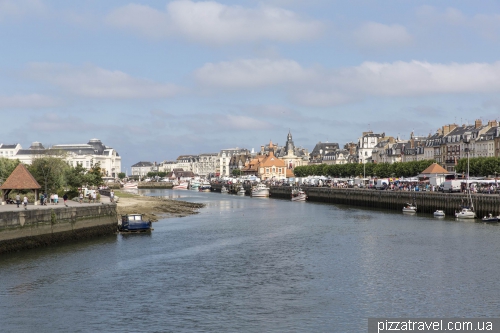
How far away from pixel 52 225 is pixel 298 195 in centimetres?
10555

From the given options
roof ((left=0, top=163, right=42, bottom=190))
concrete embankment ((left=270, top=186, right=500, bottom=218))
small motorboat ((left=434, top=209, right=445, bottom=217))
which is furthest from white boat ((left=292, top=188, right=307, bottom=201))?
roof ((left=0, top=163, right=42, bottom=190))

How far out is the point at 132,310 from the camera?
36125 millimetres

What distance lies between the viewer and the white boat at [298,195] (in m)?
158

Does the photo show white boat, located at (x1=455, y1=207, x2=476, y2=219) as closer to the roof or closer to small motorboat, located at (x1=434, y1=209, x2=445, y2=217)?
small motorboat, located at (x1=434, y1=209, x2=445, y2=217)

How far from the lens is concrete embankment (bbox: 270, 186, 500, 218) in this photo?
86.9m

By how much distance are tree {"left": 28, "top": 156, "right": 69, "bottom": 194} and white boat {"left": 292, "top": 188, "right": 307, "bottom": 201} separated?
222ft

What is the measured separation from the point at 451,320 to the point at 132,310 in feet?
51.1

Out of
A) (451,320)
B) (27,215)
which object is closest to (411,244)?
(451,320)

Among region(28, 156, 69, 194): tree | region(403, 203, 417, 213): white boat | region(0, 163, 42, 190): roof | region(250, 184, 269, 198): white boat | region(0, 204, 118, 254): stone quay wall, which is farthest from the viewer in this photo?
region(250, 184, 269, 198): white boat

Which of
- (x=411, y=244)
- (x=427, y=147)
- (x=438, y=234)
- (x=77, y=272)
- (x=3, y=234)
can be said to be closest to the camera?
(x=77, y=272)

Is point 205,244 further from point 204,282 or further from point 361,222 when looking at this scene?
point 361,222

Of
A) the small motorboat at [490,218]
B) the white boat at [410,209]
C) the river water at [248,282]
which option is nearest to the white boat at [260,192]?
the white boat at [410,209]

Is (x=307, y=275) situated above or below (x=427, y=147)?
below

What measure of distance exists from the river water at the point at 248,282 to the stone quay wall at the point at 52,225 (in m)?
1.21
